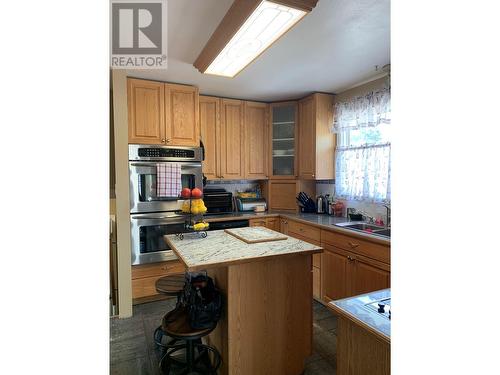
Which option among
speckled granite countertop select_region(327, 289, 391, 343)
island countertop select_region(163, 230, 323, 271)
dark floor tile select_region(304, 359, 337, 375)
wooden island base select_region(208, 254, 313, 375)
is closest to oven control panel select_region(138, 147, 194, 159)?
island countertop select_region(163, 230, 323, 271)

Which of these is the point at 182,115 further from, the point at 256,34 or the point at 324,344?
the point at 324,344

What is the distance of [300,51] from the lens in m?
2.27

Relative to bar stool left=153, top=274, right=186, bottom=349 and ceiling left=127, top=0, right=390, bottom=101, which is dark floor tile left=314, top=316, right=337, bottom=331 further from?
ceiling left=127, top=0, right=390, bottom=101

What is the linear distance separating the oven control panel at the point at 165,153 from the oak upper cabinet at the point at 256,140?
3.09 ft

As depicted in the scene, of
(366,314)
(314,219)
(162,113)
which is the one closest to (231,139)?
(162,113)

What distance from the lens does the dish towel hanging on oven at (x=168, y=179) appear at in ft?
9.46

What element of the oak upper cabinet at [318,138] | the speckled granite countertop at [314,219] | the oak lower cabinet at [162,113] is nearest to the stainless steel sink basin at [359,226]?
the speckled granite countertop at [314,219]

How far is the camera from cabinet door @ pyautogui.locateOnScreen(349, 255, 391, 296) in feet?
7.07

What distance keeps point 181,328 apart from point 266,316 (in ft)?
1.65
